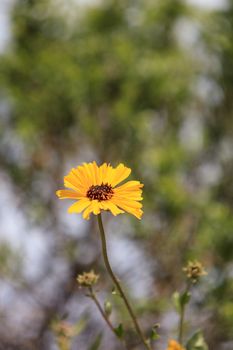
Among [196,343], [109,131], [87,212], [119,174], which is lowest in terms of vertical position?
[196,343]

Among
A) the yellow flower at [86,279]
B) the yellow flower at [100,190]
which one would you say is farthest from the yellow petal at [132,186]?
the yellow flower at [86,279]

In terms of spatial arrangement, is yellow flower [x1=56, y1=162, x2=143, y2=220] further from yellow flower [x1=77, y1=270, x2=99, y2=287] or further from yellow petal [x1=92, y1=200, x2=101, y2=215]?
yellow flower [x1=77, y1=270, x2=99, y2=287]

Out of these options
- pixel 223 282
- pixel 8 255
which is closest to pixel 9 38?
pixel 8 255

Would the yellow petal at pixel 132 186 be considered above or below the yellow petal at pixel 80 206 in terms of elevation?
above

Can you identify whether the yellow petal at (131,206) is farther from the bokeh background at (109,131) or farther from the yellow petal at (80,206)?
the bokeh background at (109,131)

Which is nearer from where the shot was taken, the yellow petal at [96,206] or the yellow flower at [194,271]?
the yellow petal at [96,206]

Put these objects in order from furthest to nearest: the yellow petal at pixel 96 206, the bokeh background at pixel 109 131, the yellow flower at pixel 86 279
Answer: the bokeh background at pixel 109 131 < the yellow flower at pixel 86 279 < the yellow petal at pixel 96 206

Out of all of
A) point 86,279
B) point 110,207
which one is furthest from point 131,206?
point 86,279

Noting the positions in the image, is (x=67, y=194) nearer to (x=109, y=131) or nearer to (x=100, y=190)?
(x=100, y=190)
